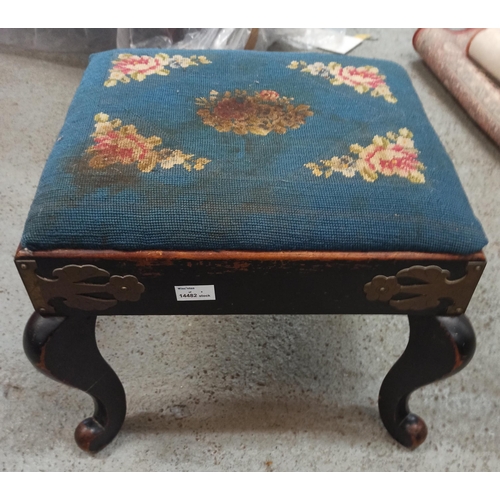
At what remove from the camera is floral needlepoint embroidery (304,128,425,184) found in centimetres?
63

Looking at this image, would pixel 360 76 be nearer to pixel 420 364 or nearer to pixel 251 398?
pixel 420 364

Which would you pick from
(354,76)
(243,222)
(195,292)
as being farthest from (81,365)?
(354,76)

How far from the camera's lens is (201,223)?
564 millimetres

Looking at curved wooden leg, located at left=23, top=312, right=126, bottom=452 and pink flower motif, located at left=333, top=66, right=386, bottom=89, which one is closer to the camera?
curved wooden leg, located at left=23, top=312, right=126, bottom=452

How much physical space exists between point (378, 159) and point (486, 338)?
513 millimetres

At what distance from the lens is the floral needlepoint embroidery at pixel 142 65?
780 millimetres

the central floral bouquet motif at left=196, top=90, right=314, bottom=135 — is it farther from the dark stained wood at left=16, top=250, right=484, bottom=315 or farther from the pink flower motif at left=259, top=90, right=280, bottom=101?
the dark stained wood at left=16, top=250, right=484, bottom=315

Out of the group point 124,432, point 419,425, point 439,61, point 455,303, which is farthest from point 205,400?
point 439,61

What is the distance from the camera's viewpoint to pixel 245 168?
2.04 ft

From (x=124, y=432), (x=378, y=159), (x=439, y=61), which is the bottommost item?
(x=124, y=432)

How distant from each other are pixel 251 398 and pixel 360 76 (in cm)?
56

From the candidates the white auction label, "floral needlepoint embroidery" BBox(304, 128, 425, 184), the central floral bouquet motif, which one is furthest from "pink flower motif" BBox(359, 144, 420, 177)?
the white auction label

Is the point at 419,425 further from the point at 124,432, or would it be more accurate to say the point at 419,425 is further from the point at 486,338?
the point at 124,432

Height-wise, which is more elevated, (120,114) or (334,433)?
(120,114)
